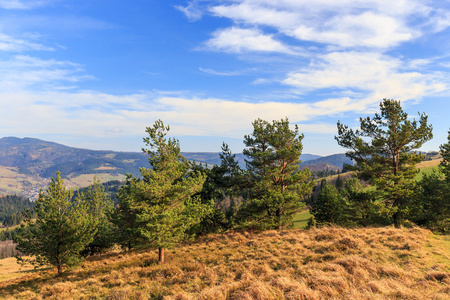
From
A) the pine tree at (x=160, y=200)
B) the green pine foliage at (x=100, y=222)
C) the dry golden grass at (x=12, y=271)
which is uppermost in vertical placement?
the pine tree at (x=160, y=200)

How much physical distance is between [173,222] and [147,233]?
2.47m

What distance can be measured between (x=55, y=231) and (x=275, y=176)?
20.9 meters

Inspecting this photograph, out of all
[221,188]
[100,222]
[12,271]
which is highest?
[221,188]

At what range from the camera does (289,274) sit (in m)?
10.3

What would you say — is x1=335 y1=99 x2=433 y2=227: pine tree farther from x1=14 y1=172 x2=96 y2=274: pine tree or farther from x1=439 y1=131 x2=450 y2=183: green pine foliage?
x1=14 y1=172 x2=96 y2=274: pine tree

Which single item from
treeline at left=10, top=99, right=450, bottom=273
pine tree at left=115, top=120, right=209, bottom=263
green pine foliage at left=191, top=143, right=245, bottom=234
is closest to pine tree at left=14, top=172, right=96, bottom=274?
treeline at left=10, top=99, right=450, bottom=273

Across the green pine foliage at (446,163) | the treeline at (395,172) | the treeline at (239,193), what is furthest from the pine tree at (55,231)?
the green pine foliage at (446,163)

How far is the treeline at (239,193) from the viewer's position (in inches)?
693

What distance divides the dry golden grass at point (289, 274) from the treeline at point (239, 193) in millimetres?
2958

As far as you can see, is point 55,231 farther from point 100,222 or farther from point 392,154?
point 392,154

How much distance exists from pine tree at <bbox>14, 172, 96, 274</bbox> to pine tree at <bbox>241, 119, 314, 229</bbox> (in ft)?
53.5

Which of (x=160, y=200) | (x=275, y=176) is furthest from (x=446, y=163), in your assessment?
(x=160, y=200)

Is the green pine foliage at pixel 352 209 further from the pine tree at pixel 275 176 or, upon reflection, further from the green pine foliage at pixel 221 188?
the green pine foliage at pixel 221 188

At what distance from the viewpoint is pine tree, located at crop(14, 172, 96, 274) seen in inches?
688
